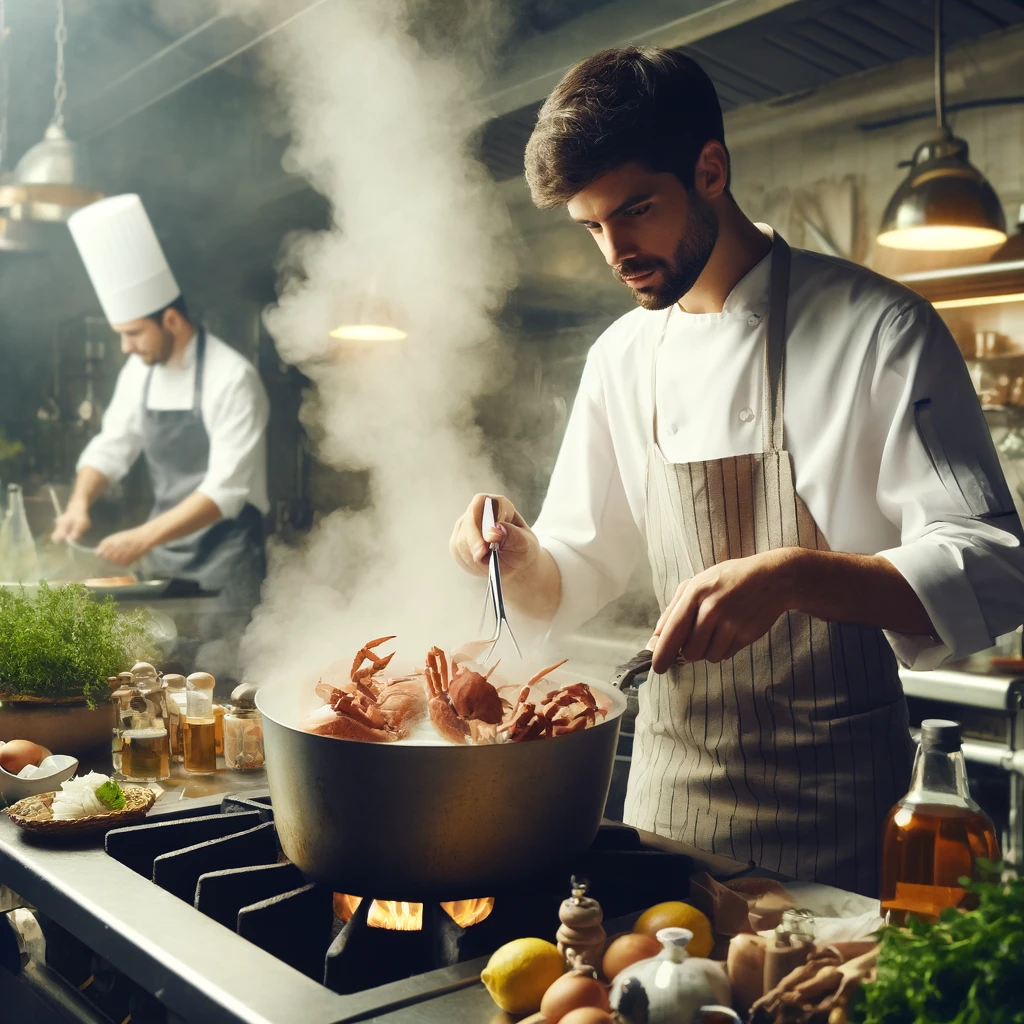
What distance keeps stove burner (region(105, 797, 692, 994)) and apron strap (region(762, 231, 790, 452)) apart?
64 centimetres

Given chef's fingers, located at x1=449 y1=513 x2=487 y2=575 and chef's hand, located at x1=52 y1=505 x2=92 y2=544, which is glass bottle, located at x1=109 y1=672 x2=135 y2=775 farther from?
chef's hand, located at x1=52 y1=505 x2=92 y2=544

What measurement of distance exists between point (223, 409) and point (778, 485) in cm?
418

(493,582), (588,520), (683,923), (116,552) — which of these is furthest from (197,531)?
(683,923)

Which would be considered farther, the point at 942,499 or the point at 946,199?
the point at 946,199

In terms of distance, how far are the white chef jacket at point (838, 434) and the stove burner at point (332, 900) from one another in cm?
48

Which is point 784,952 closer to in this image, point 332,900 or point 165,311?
point 332,900

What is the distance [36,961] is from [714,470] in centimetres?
109

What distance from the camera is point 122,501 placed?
6.09m

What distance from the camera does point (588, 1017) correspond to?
2.28 feet

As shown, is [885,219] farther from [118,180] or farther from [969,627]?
[118,180]

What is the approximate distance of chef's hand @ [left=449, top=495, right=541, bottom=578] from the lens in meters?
1.53

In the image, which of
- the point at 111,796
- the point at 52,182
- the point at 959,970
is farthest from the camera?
the point at 52,182

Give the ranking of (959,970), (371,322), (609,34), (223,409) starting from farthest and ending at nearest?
1. (223,409)
2. (371,322)
3. (609,34)
4. (959,970)

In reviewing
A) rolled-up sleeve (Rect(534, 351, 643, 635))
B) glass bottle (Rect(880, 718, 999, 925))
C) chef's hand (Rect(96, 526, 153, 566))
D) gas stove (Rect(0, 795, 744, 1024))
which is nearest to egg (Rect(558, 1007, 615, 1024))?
gas stove (Rect(0, 795, 744, 1024))
